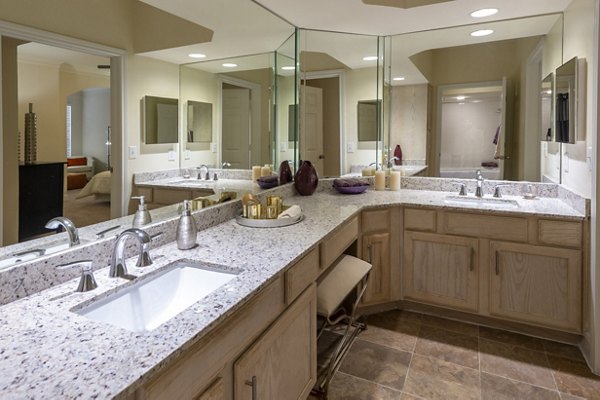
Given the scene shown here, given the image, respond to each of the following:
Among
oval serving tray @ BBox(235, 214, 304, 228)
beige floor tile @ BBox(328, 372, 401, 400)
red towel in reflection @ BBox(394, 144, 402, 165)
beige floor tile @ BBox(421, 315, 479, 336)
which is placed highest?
red towel in reflection @ BBox(394, 144, 402, 165)

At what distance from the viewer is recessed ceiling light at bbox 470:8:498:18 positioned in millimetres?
2519

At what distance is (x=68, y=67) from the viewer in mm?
1188

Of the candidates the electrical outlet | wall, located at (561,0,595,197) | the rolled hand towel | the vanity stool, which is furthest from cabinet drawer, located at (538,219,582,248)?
the electrical outlet

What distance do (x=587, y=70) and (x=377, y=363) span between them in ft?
6.51

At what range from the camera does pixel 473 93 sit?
9.95 ft

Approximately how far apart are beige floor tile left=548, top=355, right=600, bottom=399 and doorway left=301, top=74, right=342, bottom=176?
192cm

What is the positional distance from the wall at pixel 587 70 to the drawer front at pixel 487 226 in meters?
0.39

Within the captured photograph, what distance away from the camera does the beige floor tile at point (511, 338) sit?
7.97 feet

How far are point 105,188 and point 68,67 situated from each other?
412mm

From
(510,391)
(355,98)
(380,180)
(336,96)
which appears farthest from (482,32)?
(510,391)

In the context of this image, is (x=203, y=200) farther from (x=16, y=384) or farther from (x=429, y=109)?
(x=429, y=109)

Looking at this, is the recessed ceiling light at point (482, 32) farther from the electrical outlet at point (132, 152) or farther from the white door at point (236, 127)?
the electrical outlet at point (132, 152)

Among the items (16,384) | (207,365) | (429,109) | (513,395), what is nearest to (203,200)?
(207,365)

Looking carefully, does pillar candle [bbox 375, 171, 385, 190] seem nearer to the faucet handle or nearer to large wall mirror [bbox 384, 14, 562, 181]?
large wall mirror [bbox 384, 14, 562, 181]
